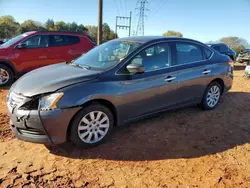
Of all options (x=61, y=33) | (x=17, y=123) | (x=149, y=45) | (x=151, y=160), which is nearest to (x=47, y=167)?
(x=17, y=123)

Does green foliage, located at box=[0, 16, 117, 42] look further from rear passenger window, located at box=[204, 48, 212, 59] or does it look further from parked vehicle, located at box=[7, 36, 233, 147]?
parked vehicle, located at box=[7, 36, 233, 147]


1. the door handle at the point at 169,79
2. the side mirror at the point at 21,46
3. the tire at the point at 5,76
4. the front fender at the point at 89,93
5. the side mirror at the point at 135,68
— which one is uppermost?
the side mirror at the point at 21,46

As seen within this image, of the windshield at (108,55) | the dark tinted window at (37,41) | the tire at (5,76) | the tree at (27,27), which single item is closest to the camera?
the windshield at (108,55)

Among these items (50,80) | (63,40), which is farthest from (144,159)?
(63,40)

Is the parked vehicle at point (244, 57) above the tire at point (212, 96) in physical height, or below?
above

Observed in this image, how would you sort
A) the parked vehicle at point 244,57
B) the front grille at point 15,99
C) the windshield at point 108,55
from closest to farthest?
1. the front grille at point 15,99
2. the windshield at point 108,55
3. the parked vehicle at point 244,57

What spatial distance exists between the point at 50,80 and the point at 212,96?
3.65 m

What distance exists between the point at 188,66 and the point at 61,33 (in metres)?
5.62

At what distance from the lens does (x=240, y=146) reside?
3.85m

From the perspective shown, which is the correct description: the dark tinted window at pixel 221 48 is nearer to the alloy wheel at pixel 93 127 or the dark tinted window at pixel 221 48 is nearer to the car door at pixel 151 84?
the car door at pixel 151 84

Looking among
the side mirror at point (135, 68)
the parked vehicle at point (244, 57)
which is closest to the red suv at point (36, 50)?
the side mirror at point (135, 68)

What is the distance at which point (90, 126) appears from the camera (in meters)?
3.49

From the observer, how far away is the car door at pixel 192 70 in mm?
4559

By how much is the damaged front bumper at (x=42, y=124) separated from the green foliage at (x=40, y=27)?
3393 centimetres
